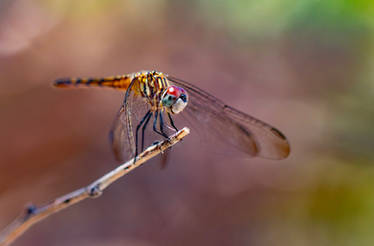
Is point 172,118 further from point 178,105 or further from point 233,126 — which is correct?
→ point 233,126

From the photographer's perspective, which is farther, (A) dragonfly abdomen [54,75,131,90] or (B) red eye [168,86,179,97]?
(A) dragonfly abdomen [54,75,131,90]

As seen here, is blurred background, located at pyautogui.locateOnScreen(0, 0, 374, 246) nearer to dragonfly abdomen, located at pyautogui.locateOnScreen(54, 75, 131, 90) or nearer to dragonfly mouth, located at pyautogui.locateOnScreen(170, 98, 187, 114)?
dragonfly abdomen, located at pyautogui.locateOnScreen(54, 75, 131, 90)

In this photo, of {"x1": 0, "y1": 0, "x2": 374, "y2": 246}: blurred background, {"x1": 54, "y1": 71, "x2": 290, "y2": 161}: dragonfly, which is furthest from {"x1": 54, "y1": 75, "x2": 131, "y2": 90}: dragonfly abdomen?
{"x1": 0, "y1": 0, "x2": 374, "y2": 246}: blurred background

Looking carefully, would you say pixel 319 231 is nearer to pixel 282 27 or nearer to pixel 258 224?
pixel 258 224

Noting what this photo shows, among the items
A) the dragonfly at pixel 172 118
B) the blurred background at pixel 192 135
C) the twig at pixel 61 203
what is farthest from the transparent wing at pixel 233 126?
the blurred background at pixel 192 135

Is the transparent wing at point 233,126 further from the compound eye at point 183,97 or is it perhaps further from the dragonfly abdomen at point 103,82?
the dragonfly abdomen at point 103,82

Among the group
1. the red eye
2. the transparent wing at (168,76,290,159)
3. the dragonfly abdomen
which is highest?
the dragonfly abdomen
